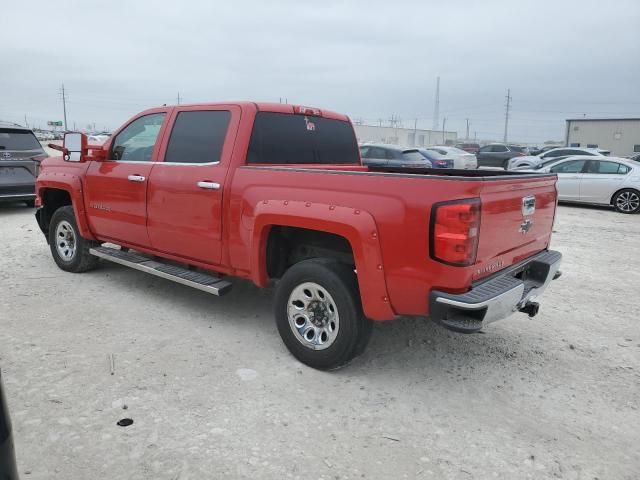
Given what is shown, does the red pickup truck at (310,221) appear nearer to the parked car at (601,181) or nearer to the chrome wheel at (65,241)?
the chrome wheel at (65,241)

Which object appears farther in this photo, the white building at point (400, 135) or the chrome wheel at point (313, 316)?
the white building at point (400, 135)

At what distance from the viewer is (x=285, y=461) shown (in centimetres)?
270

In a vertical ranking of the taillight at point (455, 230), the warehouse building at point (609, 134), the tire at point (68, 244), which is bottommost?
the tire at point (68, 244)

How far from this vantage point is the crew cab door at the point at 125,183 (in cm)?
491

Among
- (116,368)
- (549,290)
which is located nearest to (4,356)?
(116,368)

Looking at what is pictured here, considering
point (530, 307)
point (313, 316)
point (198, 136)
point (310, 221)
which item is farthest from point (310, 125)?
point (530, 307)

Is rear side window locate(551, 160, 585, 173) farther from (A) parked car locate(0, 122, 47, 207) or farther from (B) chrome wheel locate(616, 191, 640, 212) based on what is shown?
(A) parked car locate(0, 122, 47, 207)

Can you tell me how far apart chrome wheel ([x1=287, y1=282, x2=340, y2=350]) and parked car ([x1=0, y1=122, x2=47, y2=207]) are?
856 cm

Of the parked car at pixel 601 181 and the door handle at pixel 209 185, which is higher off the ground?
the door handle at pixel 209 185

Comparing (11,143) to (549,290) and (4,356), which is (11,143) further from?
(549,290)

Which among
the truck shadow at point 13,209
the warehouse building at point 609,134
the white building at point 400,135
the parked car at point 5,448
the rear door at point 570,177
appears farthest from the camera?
the white building at point 400,135

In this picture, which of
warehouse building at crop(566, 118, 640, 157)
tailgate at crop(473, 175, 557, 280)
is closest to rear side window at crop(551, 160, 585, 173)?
tailgate at crop(473, 175, 557, 280)

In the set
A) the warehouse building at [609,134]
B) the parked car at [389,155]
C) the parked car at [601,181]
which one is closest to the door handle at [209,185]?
the parked car at [389,155]

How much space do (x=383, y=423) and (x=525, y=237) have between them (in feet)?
5.62
